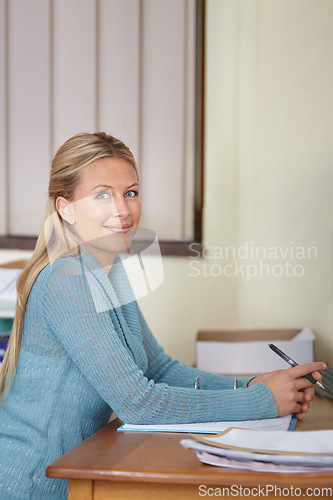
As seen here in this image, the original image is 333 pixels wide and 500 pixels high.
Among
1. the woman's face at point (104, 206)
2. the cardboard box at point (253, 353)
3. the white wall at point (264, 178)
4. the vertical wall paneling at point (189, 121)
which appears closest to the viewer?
the woman's face at point (104, 206)

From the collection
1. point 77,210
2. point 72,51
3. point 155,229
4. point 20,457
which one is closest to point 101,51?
point 72,51

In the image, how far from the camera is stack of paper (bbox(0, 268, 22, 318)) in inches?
65.9

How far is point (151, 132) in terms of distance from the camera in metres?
1.98

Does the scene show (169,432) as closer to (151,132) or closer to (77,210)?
(77,210)

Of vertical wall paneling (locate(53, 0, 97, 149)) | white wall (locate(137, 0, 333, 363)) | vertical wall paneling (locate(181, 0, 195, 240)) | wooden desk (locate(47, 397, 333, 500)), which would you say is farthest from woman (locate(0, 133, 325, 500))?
vertical wall paneling (locate(53, 0, 97, 149))

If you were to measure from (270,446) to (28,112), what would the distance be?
5.22ft

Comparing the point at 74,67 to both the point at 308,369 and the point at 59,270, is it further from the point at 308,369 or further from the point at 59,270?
the point at 308,369

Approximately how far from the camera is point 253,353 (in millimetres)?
1545

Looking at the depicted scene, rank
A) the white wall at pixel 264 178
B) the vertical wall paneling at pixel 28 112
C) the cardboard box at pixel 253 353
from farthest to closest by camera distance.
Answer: the vertical wall paneling at pixel 28 112 < the white wall at pixel 264 178 < the cardboard box at pixel 253 353

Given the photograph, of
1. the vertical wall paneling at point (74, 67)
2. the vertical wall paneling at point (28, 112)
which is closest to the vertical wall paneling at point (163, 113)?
the vertical wall paneling at point (74, 67)

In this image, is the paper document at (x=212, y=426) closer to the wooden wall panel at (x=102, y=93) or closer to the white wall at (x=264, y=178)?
the white wall at (x=264, y=178)

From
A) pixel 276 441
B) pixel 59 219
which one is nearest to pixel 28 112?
pixel 59 219

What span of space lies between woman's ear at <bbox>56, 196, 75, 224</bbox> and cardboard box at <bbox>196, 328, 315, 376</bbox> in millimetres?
593

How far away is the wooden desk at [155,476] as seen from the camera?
0.73m
